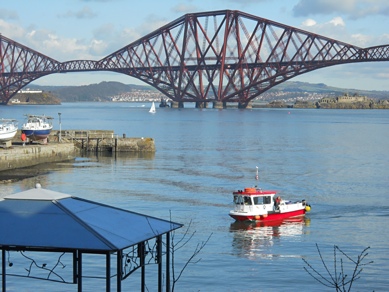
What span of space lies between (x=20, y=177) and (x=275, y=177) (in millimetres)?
13066

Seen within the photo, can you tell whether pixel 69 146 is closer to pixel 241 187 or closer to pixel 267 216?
pixel 241 187

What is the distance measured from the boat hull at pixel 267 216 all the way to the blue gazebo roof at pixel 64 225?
56.5 ft

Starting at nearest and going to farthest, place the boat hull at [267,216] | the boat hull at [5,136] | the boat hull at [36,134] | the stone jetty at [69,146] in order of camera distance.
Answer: the boat hull at [267,216], the stone jetty at [69,146], the boat hull at [5,136], the boat hull at [36,134]

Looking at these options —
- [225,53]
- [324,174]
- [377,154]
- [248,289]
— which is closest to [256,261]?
[248,289]

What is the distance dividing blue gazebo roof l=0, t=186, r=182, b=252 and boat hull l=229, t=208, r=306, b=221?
17.2 meters

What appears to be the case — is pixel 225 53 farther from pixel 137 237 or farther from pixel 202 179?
pixel 137 237

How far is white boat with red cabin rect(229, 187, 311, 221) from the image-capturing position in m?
28.1

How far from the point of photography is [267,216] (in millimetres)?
28422

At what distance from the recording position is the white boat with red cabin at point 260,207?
2812 cm

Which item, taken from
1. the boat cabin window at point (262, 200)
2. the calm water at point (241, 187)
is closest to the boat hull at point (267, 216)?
the calm water at point (241, 187)

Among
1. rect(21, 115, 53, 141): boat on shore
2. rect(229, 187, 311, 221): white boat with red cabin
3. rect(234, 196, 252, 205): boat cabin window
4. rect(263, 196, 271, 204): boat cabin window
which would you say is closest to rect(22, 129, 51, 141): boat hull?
rect(21, 115, 53, 141): boat on shore

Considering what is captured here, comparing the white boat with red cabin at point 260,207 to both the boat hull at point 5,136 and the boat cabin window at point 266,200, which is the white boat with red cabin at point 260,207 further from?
the boat hull at point 5,136

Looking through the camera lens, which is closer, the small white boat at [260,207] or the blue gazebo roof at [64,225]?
the blue gazebo roof at [64,225]

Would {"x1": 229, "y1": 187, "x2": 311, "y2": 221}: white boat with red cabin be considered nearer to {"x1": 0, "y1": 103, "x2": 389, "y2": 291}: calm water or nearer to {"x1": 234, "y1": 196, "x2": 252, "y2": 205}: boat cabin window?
{"x1": 234, "y1": 196, "x2": 252, "y2": 205}: boat cabin window
